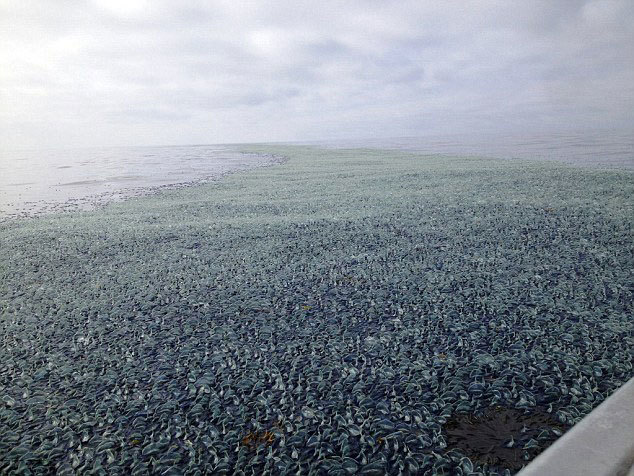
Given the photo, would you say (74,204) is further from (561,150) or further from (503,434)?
(561,150)

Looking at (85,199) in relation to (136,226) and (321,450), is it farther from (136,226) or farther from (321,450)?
(321,450)

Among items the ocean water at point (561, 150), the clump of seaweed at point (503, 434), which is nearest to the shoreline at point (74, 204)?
the clump of seaweed at point (503, 434)

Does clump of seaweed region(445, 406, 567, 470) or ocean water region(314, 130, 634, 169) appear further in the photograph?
ocean water region(314, 130, 634, 169)

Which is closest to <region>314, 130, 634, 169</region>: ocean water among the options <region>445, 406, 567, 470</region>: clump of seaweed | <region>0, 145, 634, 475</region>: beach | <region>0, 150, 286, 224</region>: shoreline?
<region>0, 145, 634, 475</region>: beach

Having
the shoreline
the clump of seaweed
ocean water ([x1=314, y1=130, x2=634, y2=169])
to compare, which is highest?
ocean water ([x1=314, y1=130, x2=634, y2=169])

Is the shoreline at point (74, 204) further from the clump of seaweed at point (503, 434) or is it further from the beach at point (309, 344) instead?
the clump of seaweed at point (503, 434)

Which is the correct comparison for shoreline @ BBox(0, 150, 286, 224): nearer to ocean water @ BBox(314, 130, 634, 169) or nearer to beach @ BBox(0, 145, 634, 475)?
beach @ BBox(0, 145, 634, 475)
